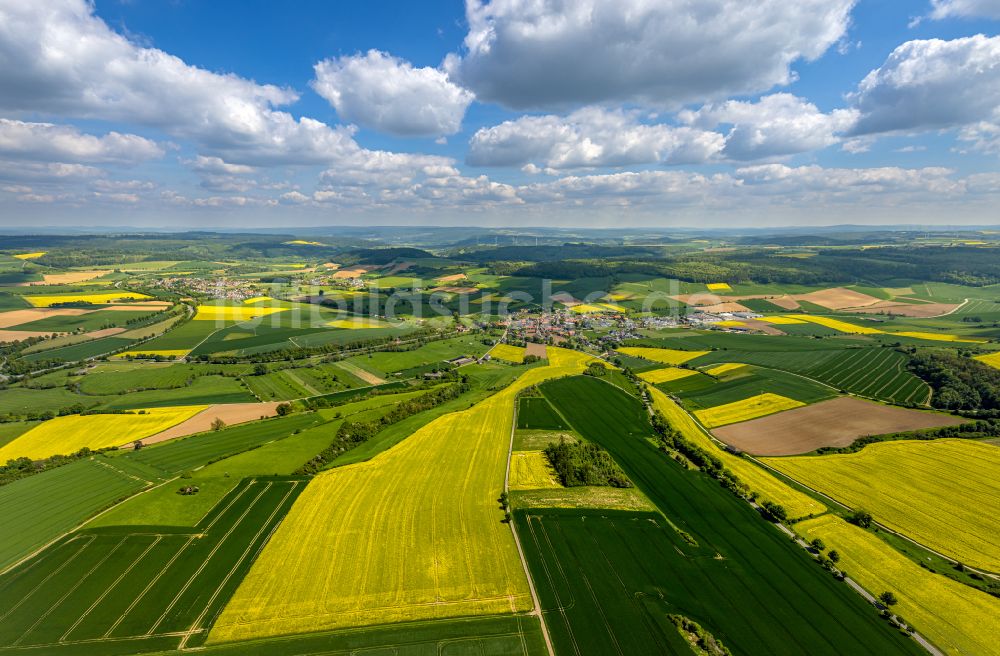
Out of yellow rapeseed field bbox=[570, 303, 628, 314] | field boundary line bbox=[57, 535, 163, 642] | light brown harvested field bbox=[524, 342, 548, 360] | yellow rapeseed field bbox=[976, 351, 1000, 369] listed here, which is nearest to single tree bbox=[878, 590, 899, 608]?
field boundary line bbox=[57, 535, 163, 642]

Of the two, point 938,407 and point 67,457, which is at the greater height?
point 938,407

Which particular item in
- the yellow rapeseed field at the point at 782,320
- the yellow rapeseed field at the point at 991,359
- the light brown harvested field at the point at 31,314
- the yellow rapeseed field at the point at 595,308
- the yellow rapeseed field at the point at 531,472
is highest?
the yellow rapeseed field at the point at 595,308

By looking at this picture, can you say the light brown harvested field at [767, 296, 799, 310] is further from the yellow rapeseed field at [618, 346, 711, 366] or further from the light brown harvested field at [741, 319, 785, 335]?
A: the yellow rapeseed field at [618, 346, 711, 366]

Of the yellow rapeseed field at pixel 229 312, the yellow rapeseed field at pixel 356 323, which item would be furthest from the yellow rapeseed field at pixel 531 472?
the yellow rapeseed field at pixel 229 312

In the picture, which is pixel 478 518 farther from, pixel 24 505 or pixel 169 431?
pixel 169 431

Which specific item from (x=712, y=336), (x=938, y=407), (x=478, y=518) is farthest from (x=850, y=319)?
(x=478, y=518)

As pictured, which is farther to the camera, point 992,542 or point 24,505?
point 24,505

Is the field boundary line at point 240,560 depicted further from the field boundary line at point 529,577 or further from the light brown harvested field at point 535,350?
the light brown harvested field at point 535,350
